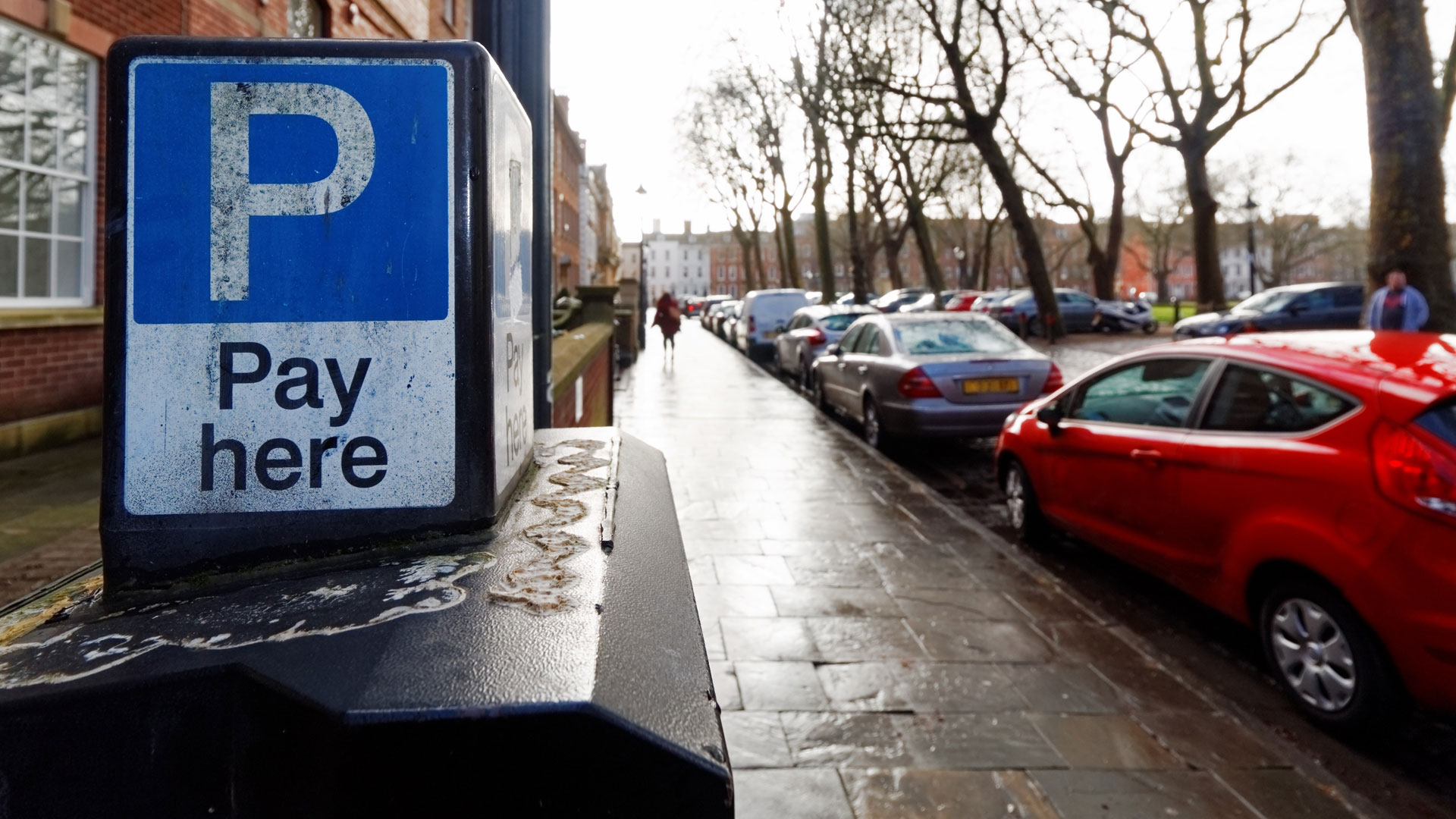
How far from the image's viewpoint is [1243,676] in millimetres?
4555

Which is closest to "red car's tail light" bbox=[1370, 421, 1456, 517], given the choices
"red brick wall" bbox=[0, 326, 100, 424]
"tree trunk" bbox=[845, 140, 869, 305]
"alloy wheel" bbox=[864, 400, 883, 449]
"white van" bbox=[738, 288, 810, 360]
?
"alloy wheel" bbox=[864, 400, 883, 449]

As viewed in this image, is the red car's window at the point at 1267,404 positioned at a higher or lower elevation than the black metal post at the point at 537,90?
lower

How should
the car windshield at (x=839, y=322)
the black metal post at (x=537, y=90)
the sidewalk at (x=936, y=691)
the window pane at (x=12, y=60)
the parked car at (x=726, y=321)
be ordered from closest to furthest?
the black metal post at (x=537, y=90), the sidewalk at (x=936, y=691), the window pane at (x=12, y=60), the car windshield at (x=839, y=322), the parked car at (x=726, y=321)

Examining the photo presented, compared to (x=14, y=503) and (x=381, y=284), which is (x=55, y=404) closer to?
(x=14, y=503)

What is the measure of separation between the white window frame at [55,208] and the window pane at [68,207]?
0.09 feet

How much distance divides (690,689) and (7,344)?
29.0 ft

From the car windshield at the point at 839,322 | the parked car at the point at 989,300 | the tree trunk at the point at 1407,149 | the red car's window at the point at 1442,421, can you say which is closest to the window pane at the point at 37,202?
the red car's window at the point at 1442,421

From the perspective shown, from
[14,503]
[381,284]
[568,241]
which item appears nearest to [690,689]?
[381,284]

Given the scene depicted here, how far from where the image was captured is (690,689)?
0.99m

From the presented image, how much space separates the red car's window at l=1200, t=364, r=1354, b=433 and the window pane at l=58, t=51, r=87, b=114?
901cm

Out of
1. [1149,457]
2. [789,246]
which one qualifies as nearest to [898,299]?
[789,246]

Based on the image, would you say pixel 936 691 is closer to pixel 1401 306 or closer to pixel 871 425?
pixel 871 425

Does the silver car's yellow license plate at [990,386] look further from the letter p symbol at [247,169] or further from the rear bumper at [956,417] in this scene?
the letter p symbol at [247,169]

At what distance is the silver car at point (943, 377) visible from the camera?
10.0 metres
